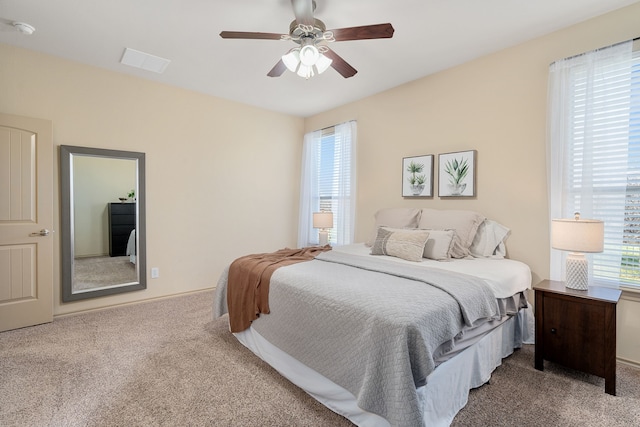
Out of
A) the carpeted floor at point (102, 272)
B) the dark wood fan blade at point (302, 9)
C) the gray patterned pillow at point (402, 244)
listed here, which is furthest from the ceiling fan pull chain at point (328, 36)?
the carpeted floor at point (102, 272)

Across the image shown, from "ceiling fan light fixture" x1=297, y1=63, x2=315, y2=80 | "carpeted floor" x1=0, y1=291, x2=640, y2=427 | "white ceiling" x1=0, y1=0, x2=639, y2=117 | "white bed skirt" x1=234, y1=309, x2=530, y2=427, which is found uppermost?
"white ceiling" x1=0, y1=0, x2=639, y2=117

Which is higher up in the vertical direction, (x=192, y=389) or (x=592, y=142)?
(x=592, y=142)

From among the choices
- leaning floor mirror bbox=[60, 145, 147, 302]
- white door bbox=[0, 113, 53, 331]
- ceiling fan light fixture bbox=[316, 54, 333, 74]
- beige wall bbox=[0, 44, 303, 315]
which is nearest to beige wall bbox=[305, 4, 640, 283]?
ceiling fan light fixture bbox=[316, 54, 333, 74]

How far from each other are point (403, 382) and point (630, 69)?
109 inches

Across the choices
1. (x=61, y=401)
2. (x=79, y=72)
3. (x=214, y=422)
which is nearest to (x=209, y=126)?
(x=79, y=72)

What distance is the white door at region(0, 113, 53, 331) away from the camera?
9.07ft

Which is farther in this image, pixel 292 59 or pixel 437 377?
pixel 292 59

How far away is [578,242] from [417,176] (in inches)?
68.0

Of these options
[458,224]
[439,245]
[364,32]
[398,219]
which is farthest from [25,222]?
[458,224]

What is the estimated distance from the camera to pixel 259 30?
2.54 metres

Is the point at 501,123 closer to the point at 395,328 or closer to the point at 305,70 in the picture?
the point at 305,70

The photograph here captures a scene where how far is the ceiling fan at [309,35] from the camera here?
6.43 feet

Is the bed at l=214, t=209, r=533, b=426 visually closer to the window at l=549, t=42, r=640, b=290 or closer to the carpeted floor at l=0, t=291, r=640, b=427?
the carpeted floor at l=0, t=291, r=640, b=427

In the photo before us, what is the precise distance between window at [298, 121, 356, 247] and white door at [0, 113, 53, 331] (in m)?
3.11
